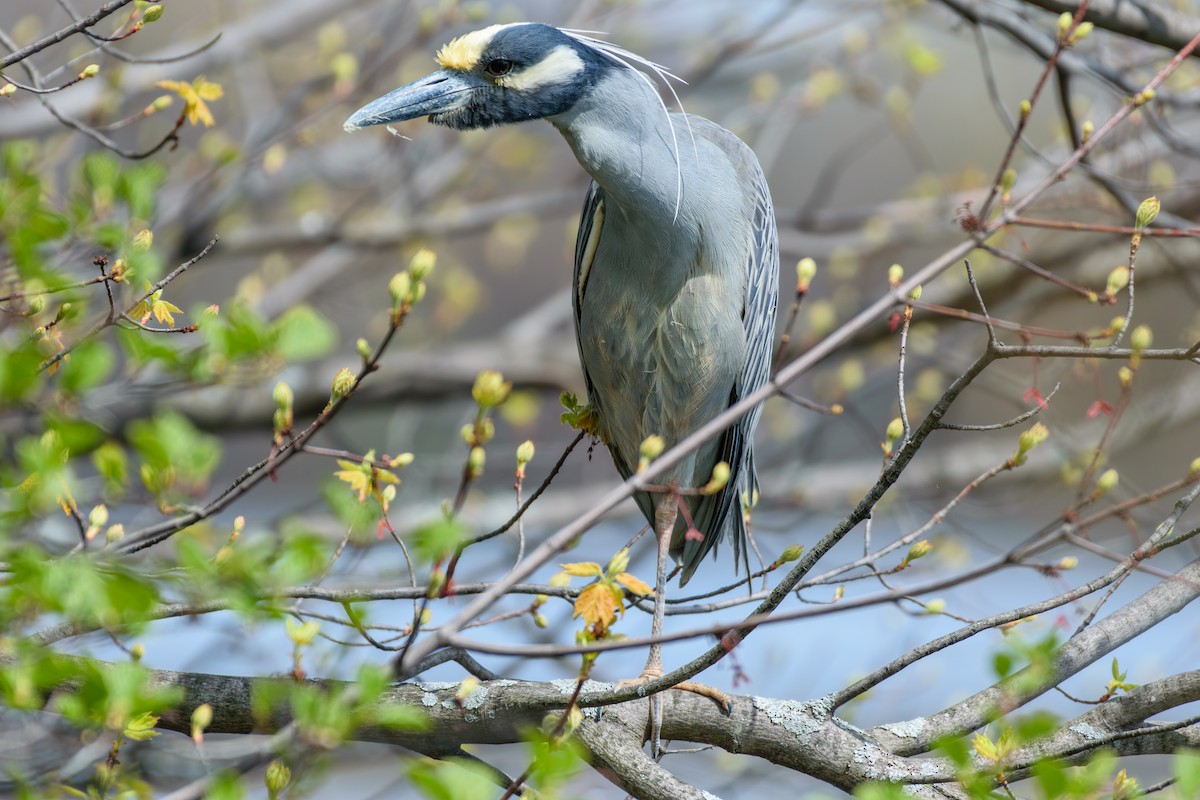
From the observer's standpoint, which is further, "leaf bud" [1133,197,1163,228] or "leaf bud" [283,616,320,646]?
"leaf bud" [1133,197,1163,228]

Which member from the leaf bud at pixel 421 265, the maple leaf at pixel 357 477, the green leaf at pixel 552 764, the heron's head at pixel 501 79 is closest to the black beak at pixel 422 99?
the heron's head at pixel 501 79

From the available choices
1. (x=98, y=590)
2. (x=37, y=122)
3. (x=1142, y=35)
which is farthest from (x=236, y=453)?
(x=98, y=590)

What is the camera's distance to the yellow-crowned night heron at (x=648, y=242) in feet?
6.19

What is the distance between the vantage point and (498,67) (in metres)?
1.88

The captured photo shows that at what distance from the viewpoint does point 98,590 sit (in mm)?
749

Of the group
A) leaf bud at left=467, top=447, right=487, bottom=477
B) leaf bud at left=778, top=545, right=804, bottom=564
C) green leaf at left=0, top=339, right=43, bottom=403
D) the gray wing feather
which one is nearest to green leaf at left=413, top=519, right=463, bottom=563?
leaf bud at left=467, top=447, right=487, bottom=477

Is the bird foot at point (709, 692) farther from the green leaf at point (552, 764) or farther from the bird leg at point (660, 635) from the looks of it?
the green leaf at point (552, 764)

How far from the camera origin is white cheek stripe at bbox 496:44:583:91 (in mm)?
1877

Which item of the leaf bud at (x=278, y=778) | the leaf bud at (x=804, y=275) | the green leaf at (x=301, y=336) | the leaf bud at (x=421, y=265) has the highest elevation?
the leaf bud at (x=804, y=275)

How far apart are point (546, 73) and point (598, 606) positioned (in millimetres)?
1038

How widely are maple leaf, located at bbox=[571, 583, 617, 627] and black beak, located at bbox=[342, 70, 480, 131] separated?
35.6 inches

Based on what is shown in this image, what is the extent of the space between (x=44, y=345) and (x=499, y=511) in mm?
2623

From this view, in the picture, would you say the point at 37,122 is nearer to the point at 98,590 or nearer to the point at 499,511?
the point at 499,511

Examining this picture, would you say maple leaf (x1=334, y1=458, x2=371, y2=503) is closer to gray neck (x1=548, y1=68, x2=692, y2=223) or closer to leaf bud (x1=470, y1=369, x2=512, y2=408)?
leaf bud (x1=470, y1=369, x2=512, y2=408)
